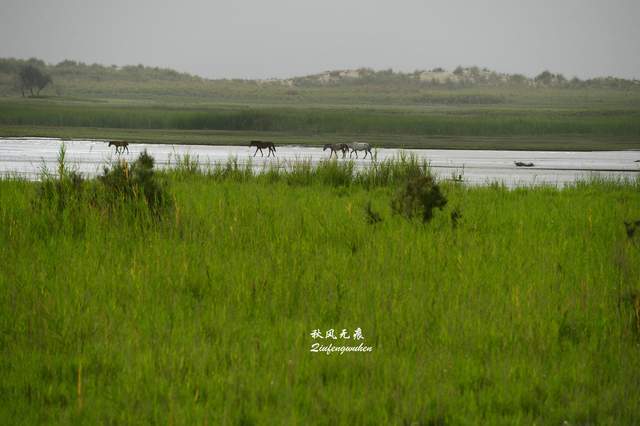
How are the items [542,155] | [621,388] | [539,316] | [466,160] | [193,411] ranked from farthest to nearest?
[542,155] < [466,160] < [539,316] < [621,388] < [193,411]

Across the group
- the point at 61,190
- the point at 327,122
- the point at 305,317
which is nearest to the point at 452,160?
the point at 61,190

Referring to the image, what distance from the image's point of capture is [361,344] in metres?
6.29

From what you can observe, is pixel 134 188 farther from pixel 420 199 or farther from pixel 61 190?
pixel 420 199

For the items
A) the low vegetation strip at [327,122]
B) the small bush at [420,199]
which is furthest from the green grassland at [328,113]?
the small bush at [420,199]

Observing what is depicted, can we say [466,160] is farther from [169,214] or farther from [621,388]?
[621,388]

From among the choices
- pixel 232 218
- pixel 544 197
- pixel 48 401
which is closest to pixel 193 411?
pixel 48 401

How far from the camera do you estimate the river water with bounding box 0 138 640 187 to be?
23719 mm

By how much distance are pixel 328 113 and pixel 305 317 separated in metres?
68.1

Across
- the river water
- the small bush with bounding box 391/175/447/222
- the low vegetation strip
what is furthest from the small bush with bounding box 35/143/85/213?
the low vegetation strip

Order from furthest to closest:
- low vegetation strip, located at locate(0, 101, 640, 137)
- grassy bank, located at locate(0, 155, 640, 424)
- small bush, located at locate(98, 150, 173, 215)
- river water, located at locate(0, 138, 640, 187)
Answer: low vegetation strip, located at locate(0, 101, 640, 137) → river water, located at locate(0, 138, 640, 187) → small bush, located at locate(98, 150, 173, 215) → grassy bank, located at locate(0, 155, 640, 424)

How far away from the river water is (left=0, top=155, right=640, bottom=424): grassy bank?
1024 centimetres

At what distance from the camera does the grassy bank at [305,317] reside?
5211 mm

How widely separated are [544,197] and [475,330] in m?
9.05

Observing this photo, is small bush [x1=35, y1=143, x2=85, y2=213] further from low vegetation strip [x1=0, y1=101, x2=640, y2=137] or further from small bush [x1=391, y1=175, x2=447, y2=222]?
low vegetation strip [x1=0, y1=101, x2=640, y2=137]
